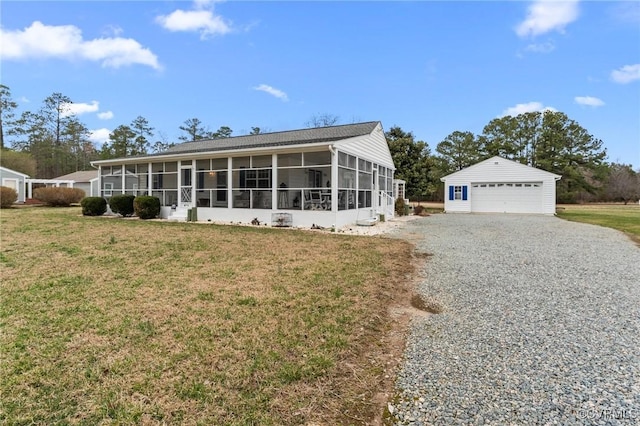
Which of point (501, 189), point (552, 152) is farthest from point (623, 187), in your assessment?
point (501, 189)

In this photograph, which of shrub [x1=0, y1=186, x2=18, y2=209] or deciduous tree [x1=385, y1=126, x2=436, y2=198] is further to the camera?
deciduous tree [x1=385, y1=126, x2=436, y2=198]

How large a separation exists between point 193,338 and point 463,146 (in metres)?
37.0

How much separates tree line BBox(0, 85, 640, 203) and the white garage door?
838 cm

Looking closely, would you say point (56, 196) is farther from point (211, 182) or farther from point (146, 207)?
point (211, 182)

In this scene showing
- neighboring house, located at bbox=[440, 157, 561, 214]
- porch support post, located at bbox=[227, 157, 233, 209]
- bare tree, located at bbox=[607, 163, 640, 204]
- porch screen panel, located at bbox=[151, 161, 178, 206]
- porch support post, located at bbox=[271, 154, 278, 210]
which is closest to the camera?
porch support post, located at bbox=[271, 154, 278, 210]

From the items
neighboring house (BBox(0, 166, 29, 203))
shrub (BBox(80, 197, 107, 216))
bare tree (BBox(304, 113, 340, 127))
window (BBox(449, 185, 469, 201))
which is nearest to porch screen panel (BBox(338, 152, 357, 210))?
shrub (BBox(80, 197, 107, 216))

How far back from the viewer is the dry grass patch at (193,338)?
2092 mm

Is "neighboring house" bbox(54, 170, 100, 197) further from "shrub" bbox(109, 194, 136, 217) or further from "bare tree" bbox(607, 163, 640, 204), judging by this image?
"bare tree" bbox(607, 163, 640, 204)

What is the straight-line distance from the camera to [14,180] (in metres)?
24.6

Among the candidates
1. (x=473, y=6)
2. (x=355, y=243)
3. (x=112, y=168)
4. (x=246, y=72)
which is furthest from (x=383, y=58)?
(x=112, y=168)

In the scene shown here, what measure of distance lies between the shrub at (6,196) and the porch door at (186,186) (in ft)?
45.0

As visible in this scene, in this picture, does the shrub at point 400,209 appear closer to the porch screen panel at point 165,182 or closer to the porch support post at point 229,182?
the porch support post at point 229,182

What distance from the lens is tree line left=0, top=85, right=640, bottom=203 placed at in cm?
3172

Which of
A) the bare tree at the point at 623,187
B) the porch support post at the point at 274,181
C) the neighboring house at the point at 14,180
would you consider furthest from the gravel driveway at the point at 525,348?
the bare tree at the point at 623,187
